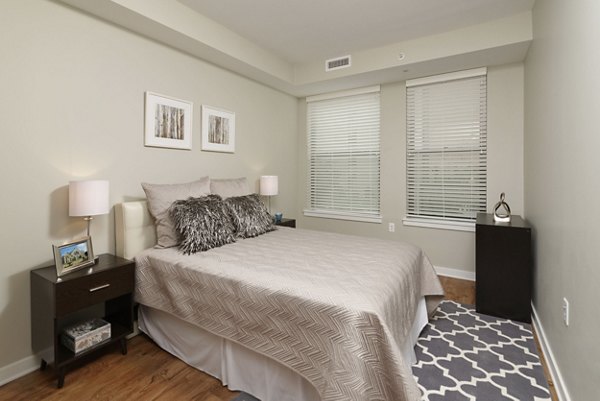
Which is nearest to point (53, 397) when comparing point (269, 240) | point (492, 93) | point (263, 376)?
point (263, 376)

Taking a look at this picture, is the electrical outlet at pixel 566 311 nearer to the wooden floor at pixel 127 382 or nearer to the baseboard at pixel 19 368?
the wooden floor at pixel 127 382

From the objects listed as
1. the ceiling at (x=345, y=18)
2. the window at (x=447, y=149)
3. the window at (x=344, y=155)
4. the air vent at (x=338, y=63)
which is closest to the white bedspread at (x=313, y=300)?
the window at (x=447, y=149)

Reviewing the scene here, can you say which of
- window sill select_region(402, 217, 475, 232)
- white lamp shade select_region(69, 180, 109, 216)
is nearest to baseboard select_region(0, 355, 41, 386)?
white lamp shade select_region(69, 180, 109, 216)

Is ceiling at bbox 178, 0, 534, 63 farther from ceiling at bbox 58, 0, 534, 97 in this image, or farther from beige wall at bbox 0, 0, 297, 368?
beige wall at bbox 0, 0, 297, 368

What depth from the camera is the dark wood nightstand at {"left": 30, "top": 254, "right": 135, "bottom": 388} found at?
6.07 ft

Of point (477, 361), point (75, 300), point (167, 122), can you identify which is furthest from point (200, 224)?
point (477, 361)

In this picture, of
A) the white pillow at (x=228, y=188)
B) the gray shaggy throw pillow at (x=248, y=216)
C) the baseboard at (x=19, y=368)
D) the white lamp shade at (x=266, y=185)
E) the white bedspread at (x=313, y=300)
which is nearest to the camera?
the white bedspread at (x=313, y=300)

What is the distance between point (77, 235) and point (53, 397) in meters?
1.05

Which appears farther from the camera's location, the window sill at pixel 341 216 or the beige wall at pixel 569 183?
the window sill at pixel 341 216

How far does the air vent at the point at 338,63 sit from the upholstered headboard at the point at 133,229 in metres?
2.72

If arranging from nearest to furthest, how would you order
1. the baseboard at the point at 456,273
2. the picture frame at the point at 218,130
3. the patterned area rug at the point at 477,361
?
1. the patterned area rug at the point at 477,361
2. the picture frame at the point at 218,130
3. the baseboard at the point at 456,273

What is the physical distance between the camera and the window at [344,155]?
4312 millimetres

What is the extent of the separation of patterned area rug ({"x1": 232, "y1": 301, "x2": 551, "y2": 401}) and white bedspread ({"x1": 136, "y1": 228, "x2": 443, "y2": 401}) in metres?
0.32

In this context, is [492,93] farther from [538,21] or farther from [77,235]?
[77,235]
